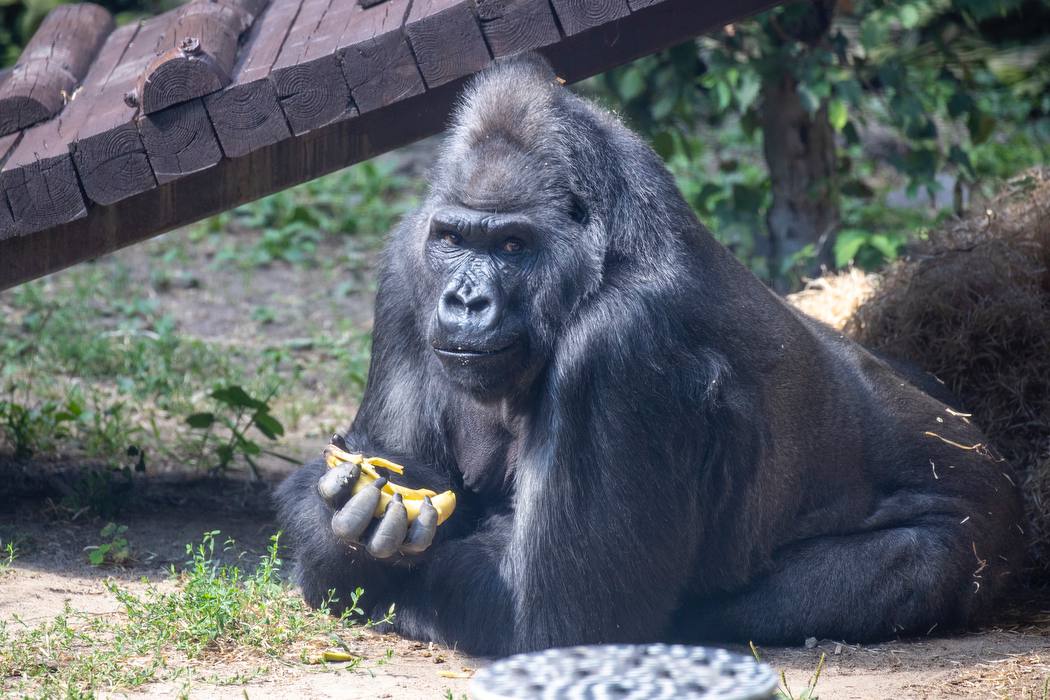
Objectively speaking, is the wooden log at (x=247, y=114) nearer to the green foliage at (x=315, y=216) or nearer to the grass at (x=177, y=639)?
the grass at (x=177, y=639)

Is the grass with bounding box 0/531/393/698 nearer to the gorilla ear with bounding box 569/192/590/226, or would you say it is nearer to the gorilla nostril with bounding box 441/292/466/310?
the gorilla nostril with bounding box 441/292/466/310

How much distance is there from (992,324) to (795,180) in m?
2.69

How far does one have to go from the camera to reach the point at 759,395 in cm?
450

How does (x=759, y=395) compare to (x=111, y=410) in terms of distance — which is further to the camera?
(x=111, y=410)

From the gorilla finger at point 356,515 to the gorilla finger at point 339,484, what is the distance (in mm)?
64

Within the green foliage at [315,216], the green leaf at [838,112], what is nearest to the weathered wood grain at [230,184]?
the green leaf at [838,112]

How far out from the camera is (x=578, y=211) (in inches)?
170

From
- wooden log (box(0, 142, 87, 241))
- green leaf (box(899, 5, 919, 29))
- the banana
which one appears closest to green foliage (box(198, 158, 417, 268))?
green leaf (box(899, 5, 919, 29))

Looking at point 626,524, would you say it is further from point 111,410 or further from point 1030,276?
point 111,410

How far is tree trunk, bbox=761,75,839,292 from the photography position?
8.28 m

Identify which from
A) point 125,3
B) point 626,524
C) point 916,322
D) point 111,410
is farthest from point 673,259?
point 125,3

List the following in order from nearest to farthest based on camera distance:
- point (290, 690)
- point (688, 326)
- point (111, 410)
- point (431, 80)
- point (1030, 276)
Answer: point (290, 690) < point (688, 326) < point (431, 80) < point (1030, 276) < point (111, 410)

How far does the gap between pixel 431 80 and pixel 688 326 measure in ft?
4.64

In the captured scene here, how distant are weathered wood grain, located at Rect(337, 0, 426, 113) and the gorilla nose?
110cm
